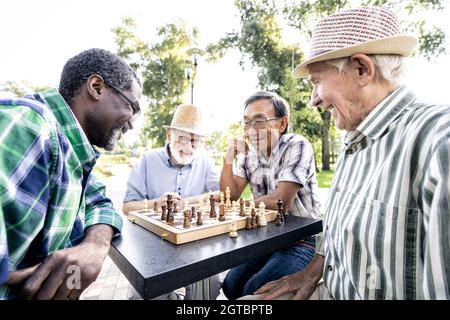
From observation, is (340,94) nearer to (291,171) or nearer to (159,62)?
(291,171)

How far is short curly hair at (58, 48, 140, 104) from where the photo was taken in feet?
4.51

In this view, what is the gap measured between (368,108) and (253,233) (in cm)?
101

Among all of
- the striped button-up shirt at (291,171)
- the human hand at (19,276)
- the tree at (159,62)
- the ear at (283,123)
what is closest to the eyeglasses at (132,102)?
the human hand at (19,276)

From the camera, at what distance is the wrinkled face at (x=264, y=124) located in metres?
2.61

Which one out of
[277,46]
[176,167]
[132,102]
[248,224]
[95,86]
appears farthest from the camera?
[277,46]

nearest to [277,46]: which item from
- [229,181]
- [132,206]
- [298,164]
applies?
[229,181]

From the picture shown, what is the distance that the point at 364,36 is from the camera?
1292 mm

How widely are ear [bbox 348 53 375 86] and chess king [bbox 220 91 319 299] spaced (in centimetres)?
105

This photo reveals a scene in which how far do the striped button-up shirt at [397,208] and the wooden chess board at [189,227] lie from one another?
662 mm

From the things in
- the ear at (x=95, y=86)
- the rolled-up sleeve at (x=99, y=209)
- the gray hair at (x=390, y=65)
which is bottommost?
the rolled-up sleeve at (x=99, y=209)

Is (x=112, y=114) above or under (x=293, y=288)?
above

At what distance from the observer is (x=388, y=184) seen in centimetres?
107

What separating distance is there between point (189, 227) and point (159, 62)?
16.0 m

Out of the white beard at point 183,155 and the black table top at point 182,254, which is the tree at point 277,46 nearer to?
the white beard at point 183,155
